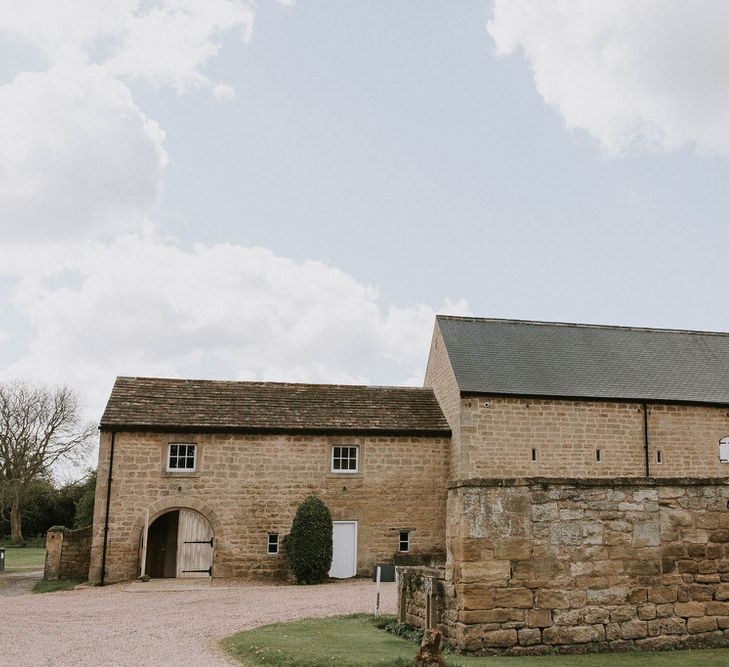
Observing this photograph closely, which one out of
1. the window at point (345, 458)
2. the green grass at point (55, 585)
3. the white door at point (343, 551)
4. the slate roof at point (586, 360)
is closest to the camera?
the green grass at point (55, 585)

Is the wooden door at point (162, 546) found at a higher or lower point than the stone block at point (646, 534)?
lower

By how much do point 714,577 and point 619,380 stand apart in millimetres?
15914

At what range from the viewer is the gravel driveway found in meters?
11.1

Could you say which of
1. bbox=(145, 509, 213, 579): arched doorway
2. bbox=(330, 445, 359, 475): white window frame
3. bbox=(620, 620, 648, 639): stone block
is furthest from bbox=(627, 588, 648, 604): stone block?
bbox=(145, 509, 213, 579): arched doorway

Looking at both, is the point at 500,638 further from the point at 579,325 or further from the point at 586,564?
the point at 579,325

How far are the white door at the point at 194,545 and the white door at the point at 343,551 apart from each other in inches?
148

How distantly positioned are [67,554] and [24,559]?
1122cm

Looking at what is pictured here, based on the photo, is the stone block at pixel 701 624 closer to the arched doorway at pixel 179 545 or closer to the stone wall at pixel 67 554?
the arched doorway at pixel 179 545

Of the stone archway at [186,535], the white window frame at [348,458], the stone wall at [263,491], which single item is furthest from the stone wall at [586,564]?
the stone archway at [186,535]

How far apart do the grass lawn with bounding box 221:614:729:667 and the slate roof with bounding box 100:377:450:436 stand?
1077cm

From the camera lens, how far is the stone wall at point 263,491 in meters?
22.1

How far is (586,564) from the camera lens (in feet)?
34.0

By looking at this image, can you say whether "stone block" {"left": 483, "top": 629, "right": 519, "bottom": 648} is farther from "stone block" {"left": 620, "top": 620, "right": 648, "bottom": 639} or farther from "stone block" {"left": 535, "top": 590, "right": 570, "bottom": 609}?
"stone block" {"left": 620, "top": 620, "right": 648, "bottom": 639}

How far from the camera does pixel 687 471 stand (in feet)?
82.1
